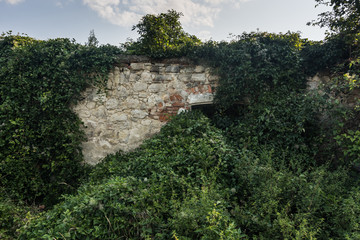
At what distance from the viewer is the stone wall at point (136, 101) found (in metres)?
4.95

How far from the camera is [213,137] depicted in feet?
13.1

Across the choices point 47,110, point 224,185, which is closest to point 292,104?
point 224,185

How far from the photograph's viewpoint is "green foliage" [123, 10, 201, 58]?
5176 millimetres

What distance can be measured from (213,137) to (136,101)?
2.29 metres

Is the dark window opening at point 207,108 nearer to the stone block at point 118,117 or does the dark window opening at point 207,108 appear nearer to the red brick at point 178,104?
the red brick at point 178,104

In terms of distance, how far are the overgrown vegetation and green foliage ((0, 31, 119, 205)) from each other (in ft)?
0.07

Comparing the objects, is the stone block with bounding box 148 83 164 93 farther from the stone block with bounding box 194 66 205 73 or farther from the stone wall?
the stone block with bounding box 194 66 205 73

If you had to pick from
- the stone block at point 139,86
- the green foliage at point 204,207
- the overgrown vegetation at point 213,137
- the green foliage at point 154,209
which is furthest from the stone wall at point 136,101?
the green foliage at point 154,209

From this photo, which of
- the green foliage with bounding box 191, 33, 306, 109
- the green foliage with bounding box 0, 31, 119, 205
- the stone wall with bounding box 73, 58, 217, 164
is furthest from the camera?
the stone wall with bounding box 73, 58, 217, 164

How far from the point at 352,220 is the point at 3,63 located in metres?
6.84

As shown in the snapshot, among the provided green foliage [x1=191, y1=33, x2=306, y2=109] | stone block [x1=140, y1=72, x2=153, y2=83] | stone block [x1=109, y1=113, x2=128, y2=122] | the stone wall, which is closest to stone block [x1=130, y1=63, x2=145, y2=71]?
the stone wall

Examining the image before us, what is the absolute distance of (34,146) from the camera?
4379 mm

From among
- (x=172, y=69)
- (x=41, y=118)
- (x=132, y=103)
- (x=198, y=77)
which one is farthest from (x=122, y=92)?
(x=198, y=77)

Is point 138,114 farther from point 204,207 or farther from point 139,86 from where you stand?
point 204,207
